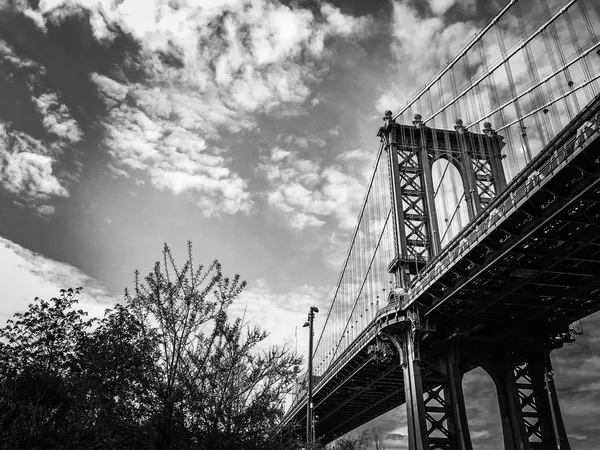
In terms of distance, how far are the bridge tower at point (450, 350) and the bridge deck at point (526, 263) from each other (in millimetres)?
1268

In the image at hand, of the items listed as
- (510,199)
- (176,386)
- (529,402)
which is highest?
(510,199)

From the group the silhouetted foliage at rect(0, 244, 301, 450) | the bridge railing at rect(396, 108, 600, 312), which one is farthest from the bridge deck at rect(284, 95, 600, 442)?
the silhouetted foliage at rect(0, 244, 301, 450)

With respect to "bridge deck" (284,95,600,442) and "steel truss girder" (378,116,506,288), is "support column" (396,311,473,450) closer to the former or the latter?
"bridge deck" (284,95,600,442)

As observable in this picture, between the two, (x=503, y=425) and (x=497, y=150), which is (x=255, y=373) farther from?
(x=497, y=150)

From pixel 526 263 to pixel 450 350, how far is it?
34.2 feet

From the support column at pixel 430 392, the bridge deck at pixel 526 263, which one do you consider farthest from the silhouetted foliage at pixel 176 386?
the support column at pixel 430 392

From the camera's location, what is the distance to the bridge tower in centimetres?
2981

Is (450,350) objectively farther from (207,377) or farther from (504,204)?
(207,377)

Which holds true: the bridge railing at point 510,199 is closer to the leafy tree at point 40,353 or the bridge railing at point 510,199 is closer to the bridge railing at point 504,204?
the bridge railing at point 504,204

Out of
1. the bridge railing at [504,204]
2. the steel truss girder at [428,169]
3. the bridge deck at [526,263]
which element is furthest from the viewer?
the steel truss girder at [428,169]

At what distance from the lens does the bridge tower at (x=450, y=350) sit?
29.8 m

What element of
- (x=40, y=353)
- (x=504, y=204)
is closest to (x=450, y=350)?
(x=504, y=204)

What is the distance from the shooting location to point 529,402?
106ft

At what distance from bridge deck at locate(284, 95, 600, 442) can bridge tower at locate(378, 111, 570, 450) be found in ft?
4.16
